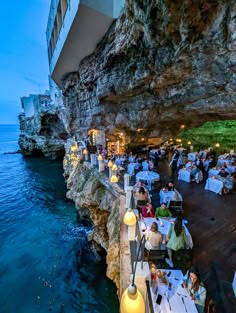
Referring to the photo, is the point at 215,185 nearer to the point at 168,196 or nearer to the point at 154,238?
the point at 168,196

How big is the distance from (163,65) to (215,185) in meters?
6.74

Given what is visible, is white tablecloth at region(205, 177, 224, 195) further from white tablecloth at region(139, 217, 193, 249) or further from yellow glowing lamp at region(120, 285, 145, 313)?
yellow glowing lamp at region(120, 285, 145, 313)

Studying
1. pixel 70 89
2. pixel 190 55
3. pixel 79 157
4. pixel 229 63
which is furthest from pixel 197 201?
pixel 70 89

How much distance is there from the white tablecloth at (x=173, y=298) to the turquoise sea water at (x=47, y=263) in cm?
502

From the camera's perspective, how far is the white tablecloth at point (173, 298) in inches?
123

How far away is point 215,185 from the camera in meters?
8.94

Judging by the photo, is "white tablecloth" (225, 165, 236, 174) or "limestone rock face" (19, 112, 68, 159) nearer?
"white tablecloth" (225, 165, 236, 174)

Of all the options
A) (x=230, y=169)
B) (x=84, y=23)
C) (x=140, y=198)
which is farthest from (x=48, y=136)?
(x=230, y=169)

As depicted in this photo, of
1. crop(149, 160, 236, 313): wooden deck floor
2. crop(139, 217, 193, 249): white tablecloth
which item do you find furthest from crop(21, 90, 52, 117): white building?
crop(139, 217, 193, 249): white tablecloth

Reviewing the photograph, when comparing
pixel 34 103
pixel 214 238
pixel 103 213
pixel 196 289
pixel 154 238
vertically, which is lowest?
pixel 103 213

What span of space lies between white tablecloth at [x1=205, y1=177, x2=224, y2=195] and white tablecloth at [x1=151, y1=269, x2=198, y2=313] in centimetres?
640

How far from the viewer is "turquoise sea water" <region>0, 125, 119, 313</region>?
286 inches

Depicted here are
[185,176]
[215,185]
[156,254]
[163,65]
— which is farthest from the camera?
[185,176]

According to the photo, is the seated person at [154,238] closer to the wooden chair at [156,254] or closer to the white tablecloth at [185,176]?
the wooden chair at [156,254]
